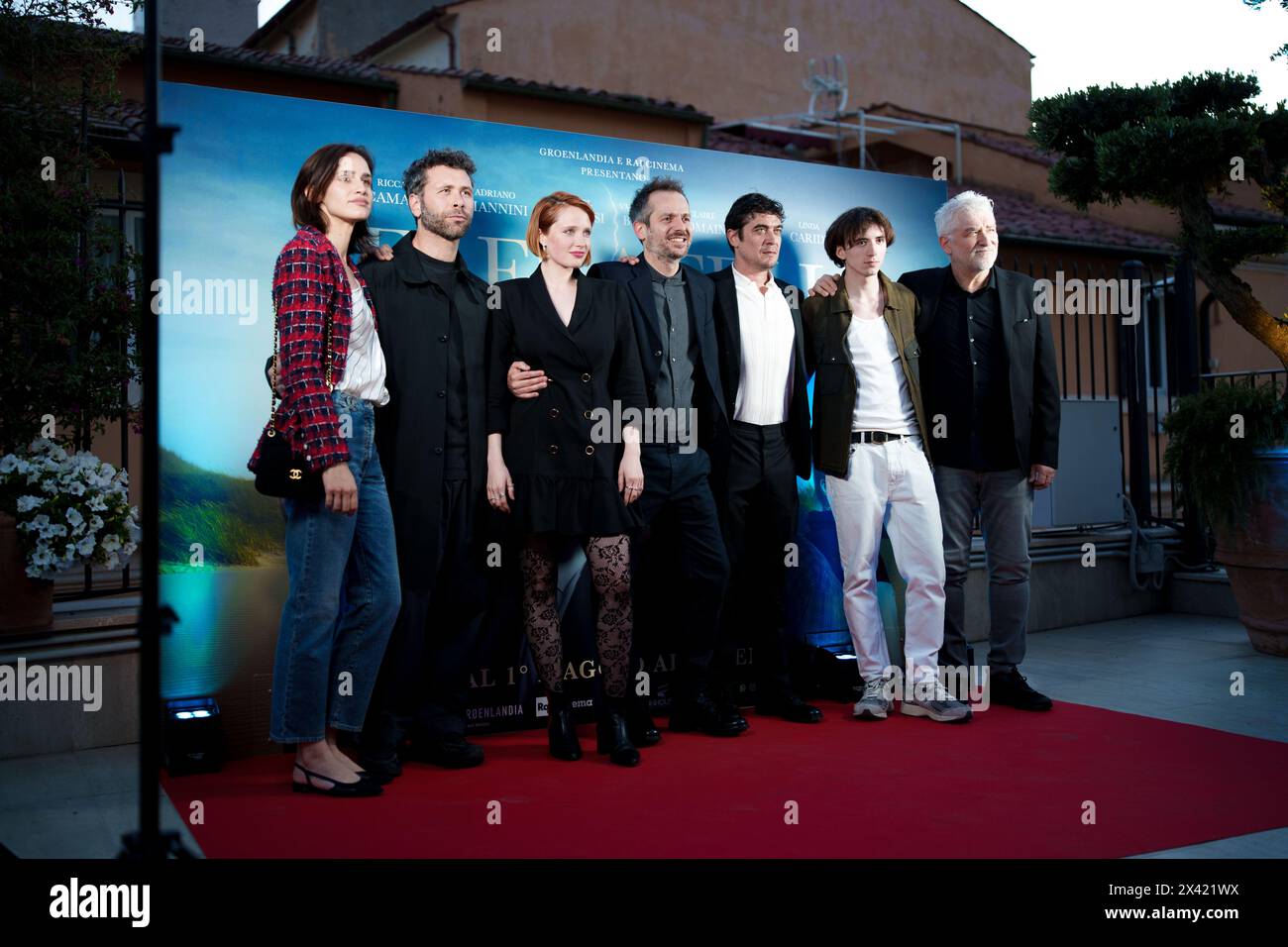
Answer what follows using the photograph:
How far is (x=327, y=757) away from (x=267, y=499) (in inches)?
39.9

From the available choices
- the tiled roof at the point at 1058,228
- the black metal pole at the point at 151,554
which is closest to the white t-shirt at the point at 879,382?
the black metal pole at the point at 151,554

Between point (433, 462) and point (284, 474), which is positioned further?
point (433, 462)

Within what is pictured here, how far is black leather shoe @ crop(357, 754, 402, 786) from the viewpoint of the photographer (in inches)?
145

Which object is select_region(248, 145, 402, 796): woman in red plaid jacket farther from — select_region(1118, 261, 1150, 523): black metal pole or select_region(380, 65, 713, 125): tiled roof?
select_region(380, 65, 713, 125): tiled roof

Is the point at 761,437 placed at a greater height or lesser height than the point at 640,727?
greater

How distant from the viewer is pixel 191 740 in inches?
149

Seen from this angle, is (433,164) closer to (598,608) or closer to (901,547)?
(598,608)

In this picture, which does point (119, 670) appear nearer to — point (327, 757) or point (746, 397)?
point (327, 757)

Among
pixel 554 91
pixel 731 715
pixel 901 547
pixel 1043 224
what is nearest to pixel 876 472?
pixel 901 547

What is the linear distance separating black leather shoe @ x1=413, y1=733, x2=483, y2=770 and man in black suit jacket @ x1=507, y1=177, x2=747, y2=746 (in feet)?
1.88

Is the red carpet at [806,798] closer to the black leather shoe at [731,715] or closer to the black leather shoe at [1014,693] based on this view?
the black leather shoe at [731,715]

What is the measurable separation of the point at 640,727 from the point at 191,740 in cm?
148

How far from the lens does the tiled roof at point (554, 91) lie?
13195mm

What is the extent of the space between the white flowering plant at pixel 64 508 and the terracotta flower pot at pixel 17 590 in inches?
2.0
